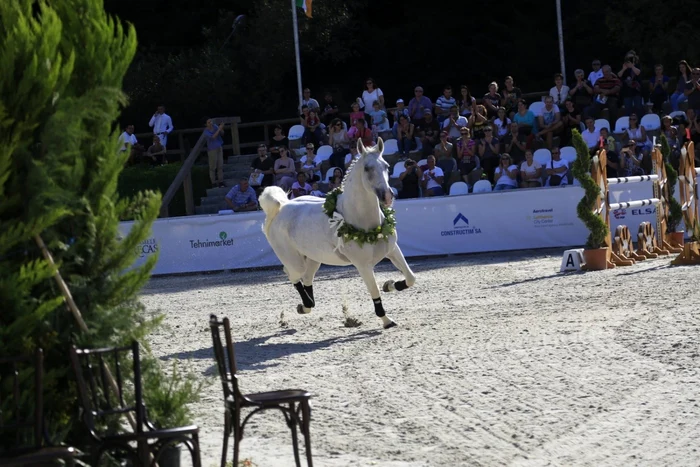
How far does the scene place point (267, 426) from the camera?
7.59m

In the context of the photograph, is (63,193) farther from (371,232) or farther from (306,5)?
(306,5)

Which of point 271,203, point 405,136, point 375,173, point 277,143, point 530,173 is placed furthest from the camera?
point 277,143

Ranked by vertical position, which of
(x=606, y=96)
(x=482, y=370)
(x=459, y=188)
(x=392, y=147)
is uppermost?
(x=606, y=96)

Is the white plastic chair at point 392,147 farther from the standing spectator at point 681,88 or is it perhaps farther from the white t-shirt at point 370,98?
the standing spectator at point 681,88

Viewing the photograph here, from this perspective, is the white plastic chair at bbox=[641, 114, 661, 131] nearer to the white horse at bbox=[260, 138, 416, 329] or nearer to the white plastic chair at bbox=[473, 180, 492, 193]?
the white plastic chair at bbox=[473, 180, 492, 193]

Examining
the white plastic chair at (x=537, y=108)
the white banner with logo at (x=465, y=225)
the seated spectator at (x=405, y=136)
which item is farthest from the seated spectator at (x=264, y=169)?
the white plastic chair at (x=537, y=108)

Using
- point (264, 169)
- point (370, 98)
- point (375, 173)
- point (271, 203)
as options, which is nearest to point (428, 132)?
point (370, 98)

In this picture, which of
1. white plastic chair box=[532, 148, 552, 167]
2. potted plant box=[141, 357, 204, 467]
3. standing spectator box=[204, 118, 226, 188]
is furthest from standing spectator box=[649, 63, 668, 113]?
potted plant box=[141, 357, 204, 467]

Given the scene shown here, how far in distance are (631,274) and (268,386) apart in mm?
8238

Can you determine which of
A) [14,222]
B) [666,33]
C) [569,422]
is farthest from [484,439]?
[666,33]

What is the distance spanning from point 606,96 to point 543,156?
85.4 inches

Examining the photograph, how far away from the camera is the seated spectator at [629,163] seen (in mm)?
20812

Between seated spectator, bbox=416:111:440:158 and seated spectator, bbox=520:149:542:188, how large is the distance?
2.71m

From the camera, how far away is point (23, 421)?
17.7ft
